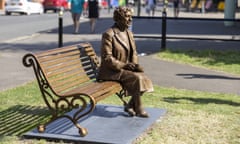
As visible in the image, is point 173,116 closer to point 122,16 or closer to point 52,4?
point 122,16

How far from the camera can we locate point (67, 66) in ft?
22.5

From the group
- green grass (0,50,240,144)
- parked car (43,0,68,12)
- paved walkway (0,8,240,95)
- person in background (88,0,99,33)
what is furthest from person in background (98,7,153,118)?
parked car (43,0,68,12)

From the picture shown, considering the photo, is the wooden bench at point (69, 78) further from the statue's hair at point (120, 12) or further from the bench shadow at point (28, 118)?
the statue's hair at point (120, 12)

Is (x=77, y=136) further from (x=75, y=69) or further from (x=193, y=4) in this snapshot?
(x=193, y=4)

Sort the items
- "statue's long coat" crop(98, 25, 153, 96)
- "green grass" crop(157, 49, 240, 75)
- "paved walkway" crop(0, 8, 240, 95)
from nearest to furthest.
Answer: "statue's long coat" crop(98, 25, 153, 96) < "paved walkway" crop(0, 8, 240, 95) < "green grass" crop(157, 49, 240, 75)

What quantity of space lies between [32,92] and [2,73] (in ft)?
8.07

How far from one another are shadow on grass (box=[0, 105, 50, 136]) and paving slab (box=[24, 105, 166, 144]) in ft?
1.02

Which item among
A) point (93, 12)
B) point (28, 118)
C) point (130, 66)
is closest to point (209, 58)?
point (130, 66)

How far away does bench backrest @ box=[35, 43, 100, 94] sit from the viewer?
6.28 metres

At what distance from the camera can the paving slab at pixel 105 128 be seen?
19.7 feet

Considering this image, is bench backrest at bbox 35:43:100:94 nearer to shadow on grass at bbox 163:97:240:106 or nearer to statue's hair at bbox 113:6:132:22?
statue's hair at bbox 113:6:132:22

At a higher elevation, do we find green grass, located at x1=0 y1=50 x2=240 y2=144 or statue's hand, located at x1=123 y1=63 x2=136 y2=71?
statue's hand, located at x1=123 y1=63 x2=136 y2=71

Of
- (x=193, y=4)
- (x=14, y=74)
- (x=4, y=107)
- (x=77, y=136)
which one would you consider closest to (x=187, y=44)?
(x=14, y=74)

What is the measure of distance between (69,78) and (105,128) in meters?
0.92
